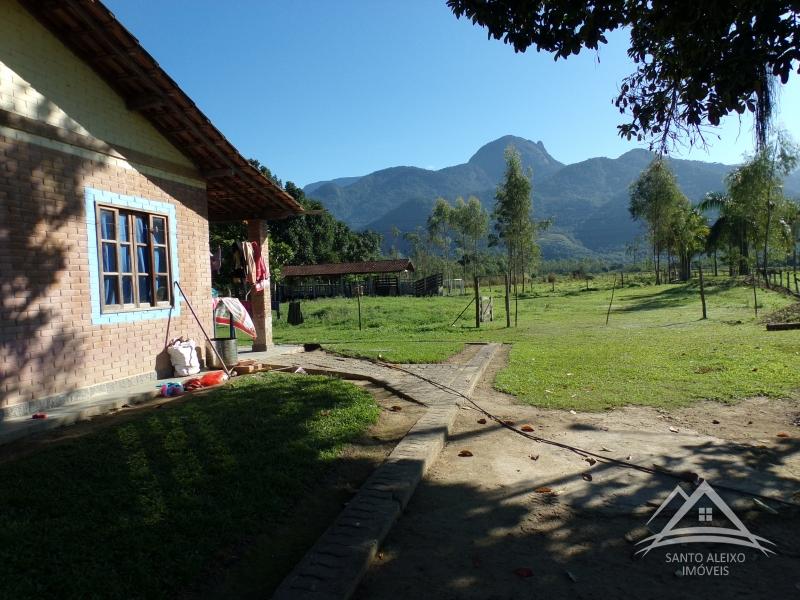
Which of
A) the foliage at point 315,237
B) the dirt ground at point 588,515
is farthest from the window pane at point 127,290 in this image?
the foliage at point 315,237

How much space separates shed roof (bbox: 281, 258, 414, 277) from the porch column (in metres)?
34.6

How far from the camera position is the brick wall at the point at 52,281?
631cm

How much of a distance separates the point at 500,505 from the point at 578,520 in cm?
59

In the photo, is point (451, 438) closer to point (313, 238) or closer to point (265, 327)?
point (265, 327)

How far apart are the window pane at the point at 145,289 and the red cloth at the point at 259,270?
327cm

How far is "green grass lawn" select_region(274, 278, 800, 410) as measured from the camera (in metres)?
7.75

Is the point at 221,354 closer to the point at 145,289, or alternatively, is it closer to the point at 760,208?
the point at 145,289

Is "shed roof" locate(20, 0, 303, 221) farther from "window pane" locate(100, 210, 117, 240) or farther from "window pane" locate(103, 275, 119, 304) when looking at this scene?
"window pane" locate(103, 275, 119, 304)

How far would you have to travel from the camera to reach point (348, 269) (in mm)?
47969

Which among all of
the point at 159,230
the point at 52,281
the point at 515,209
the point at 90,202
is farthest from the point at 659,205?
the point at 52,281

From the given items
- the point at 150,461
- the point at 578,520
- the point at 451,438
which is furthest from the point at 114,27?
the point at 578,520

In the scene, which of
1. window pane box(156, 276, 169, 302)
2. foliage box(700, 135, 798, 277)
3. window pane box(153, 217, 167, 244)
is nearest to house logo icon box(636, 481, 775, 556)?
window pane box(156, 276, 169, 302)

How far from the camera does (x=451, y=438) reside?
19.4ft

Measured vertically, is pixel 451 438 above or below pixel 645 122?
below
